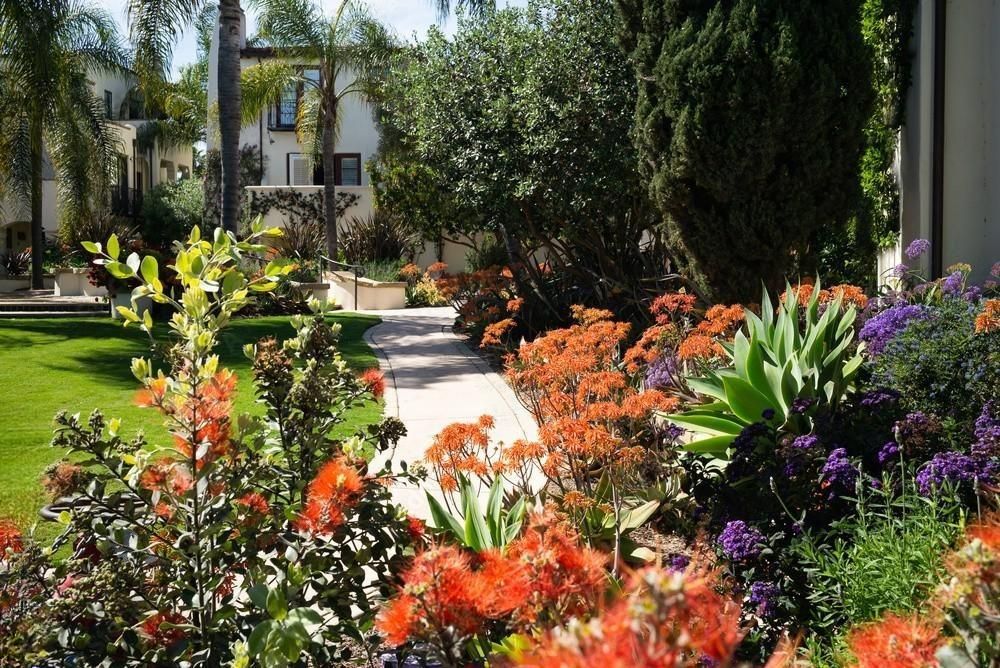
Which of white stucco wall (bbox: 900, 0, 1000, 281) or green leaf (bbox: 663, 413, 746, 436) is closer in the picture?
green leaf (bbox: 663, 413, 746, 436)

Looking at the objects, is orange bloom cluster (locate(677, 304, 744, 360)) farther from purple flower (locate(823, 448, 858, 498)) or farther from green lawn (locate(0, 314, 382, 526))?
green lawn (locate(0, 314, 382, 526))

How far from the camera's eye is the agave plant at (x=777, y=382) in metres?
5.31

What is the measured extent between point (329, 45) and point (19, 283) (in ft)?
38.3

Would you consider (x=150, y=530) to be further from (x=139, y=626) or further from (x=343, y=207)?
(x=343, y=207)

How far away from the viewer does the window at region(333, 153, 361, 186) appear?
38312mm

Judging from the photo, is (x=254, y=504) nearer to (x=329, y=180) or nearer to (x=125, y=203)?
(x=329, y=180)

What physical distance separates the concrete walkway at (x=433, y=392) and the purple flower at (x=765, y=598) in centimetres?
254

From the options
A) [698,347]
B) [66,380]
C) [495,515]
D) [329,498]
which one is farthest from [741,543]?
[66,380]

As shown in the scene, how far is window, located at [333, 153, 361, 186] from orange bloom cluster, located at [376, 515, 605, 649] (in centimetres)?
3727

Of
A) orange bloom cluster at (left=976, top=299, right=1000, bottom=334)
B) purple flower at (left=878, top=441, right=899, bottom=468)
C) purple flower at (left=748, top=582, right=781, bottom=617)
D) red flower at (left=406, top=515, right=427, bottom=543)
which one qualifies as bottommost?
purple flower at (left=748, top=582, right=781, bottom=617)

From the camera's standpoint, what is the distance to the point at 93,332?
14836 millimetres

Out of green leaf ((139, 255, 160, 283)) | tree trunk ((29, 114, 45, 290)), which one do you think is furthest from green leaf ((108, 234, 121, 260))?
tree trunk ((29, 114, 45, 290))

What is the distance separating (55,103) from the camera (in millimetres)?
19641

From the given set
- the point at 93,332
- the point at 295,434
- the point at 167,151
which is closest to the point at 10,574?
the point at 295,434
